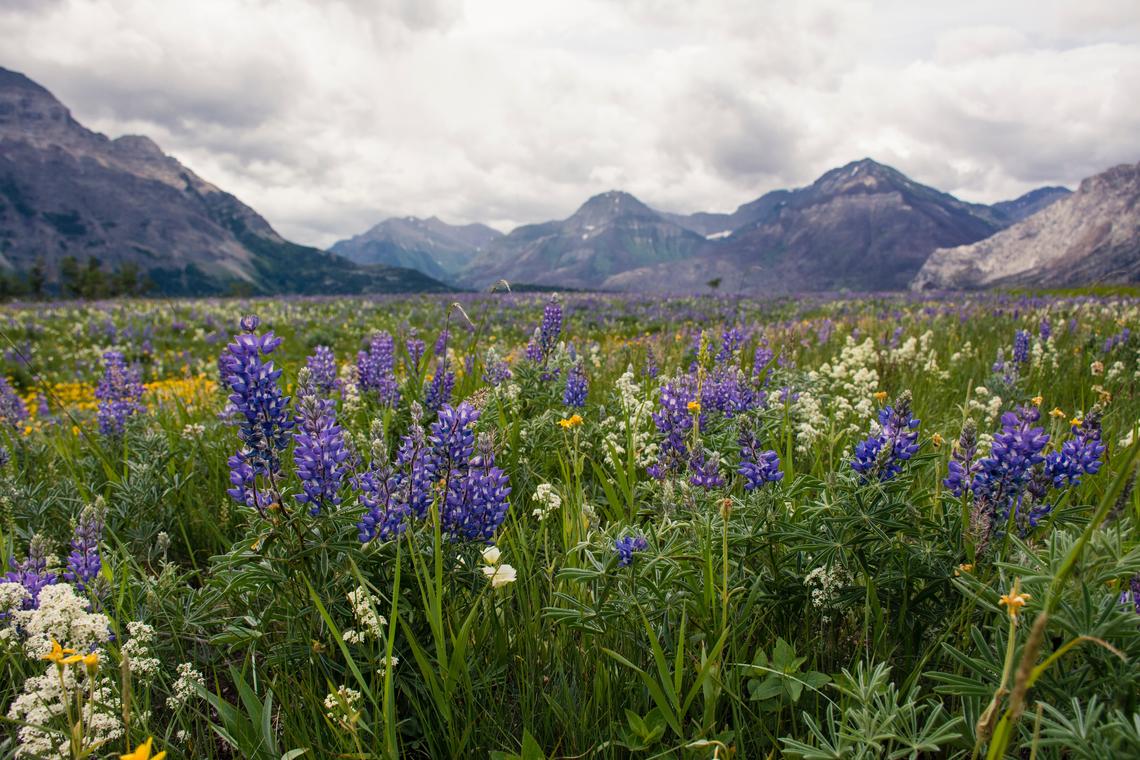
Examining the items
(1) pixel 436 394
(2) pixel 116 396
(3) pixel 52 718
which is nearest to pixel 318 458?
(3) pixel 52 718

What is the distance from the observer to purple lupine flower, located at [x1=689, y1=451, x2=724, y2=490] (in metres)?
2.28

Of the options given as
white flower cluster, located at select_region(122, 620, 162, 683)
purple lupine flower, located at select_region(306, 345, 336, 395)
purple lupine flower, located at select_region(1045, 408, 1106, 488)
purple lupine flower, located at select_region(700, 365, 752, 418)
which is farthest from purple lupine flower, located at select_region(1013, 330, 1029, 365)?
white flower cluster, located at select_region(122, 620, 162, 683)

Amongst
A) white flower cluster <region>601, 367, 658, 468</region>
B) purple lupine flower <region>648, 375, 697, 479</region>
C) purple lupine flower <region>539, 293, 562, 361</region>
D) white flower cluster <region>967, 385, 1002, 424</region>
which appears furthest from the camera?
purple lupine flower <region>539, 293, 562, 361</region>

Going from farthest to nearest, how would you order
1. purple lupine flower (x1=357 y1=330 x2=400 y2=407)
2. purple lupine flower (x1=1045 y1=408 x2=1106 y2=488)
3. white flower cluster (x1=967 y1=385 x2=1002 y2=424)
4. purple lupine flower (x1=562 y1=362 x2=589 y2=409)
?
1. purple lupine flower (x1=357 y1=330 x2=400 y2=407)
2. purple lupine flower (x1=562 y1=362 x2=589 y2=409)
3. white flower cluster (x1=967 y1=385 x2=1002 y2=424)
4. purple lupine flower (x1=1045 y1=408 x2=1106 y2=488)

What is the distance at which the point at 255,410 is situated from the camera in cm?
190

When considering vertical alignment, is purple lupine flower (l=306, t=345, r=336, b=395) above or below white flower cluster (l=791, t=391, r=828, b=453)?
above

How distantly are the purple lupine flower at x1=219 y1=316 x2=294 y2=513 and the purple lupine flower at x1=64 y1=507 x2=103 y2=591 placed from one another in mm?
889

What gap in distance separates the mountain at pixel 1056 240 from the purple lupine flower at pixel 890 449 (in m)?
173

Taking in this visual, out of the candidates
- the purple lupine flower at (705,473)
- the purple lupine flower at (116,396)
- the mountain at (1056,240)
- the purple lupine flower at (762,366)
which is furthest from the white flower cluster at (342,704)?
the mountain at (1056,240)

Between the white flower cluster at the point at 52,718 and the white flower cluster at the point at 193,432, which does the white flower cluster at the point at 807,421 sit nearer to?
the white flower cluster at the point at 52,718

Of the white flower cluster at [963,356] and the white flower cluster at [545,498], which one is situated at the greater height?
the white flower cluster at [963,356]

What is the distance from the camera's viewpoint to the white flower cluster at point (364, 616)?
1.81m

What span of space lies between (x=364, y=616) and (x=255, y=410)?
29.9 inches

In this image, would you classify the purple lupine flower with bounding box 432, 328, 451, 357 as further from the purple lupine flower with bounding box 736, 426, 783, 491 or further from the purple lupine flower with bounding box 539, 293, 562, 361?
the purple lupine flower with bounding box 736, 426, 783, 491
